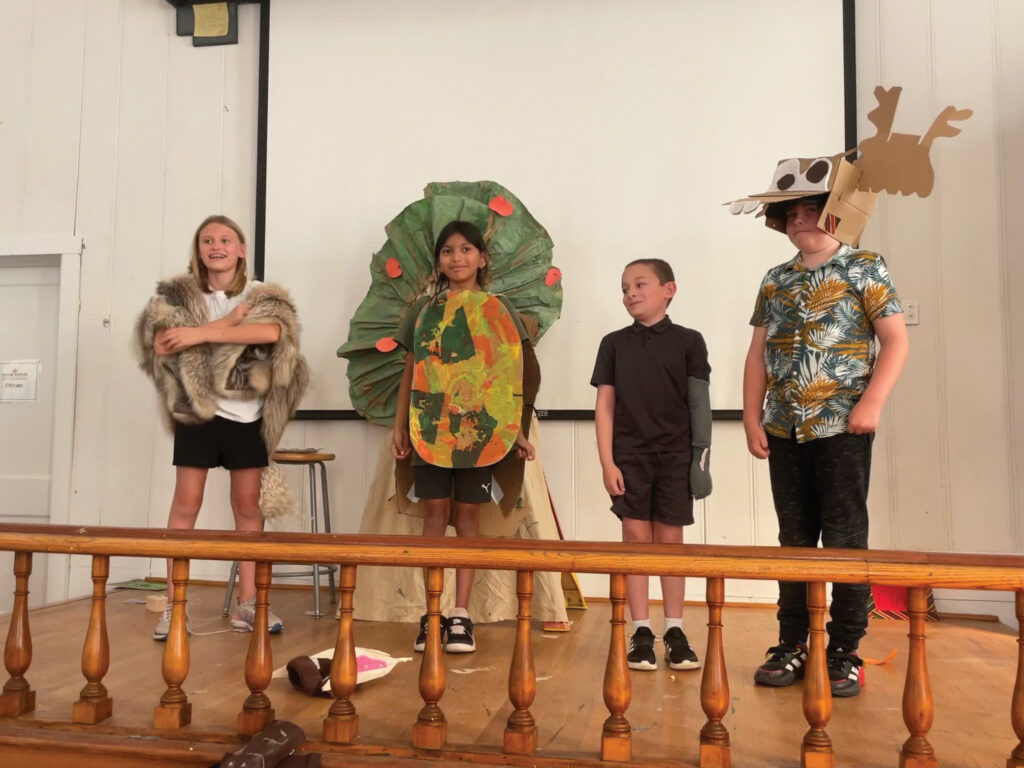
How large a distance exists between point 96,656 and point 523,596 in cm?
87

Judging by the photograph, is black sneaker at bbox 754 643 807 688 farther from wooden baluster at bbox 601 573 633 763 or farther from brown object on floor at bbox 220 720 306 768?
brown object on floor at bbox 220 720 306 768

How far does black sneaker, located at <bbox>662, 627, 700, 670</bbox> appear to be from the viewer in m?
2.27

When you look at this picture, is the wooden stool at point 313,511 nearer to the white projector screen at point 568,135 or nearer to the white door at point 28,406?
the white projector screen at point 568,135

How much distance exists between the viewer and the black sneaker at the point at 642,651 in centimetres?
226

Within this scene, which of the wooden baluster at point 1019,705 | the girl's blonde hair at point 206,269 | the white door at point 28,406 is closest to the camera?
the wooden baluster at point 1019,705

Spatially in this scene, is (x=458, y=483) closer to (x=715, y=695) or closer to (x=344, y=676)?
(x=344, y=676)

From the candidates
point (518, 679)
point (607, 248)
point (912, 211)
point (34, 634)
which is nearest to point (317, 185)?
point (607, 248)

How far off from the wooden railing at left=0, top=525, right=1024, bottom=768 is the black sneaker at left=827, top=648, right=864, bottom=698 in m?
0.46

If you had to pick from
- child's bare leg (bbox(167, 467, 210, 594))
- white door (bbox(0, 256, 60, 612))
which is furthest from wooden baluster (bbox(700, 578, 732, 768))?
white door (bbox(0, 256, 60, 612))

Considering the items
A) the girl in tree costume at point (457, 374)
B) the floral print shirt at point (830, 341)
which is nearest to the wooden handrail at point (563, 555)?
the floral print shirt at point (830, 341)

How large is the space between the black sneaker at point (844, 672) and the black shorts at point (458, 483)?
99 centimetres

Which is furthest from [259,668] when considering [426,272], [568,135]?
[568,135]

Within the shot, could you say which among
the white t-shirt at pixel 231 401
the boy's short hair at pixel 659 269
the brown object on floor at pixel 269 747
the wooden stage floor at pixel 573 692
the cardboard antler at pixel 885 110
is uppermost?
the cardboard antler at pixel 885 110

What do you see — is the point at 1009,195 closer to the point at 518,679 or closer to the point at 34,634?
the point at 518,679
